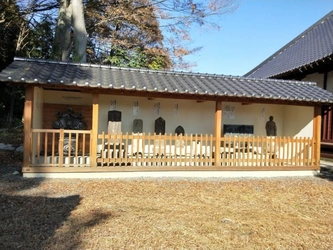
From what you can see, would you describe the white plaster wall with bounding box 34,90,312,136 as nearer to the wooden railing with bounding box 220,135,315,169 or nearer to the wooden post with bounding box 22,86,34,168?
the wooden railing with bounding box 220,135,315,169

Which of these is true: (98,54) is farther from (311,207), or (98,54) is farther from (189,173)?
(311,207)

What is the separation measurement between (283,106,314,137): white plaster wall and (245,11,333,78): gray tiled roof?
88.2 inches

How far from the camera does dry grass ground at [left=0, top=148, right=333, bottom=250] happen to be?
12.0ft

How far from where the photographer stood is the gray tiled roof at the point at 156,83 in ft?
23.1

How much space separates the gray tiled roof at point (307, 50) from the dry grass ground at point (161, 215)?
265 inches

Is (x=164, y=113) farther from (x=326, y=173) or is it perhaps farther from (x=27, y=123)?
(x=326, y=173)

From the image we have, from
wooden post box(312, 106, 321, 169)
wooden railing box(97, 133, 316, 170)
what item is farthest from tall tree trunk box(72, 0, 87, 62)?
wooden post box(312, 106, 321, 169)

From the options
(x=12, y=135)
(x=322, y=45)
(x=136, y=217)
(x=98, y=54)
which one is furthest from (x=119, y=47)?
(x=136, y=217)

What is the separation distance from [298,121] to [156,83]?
5605 millimetres

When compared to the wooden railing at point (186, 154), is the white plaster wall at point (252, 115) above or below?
above

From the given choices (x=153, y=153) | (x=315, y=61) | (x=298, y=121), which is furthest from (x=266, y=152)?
(x=315, y=61)

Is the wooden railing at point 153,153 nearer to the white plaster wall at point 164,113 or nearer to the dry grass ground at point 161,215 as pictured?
the dry grass ground at point 161,215

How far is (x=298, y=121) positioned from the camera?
10.4 metres

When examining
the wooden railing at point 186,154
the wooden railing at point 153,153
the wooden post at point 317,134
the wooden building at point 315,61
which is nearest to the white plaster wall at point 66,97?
the wooden railing at point 186,154
